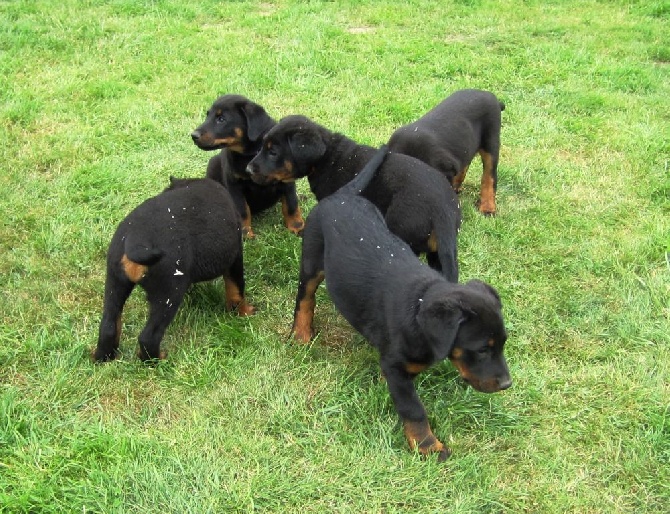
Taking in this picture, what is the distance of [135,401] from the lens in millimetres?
3590

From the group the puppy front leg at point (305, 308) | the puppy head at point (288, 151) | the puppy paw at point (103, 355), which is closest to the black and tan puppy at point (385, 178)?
the puppy head at point (288, 151)

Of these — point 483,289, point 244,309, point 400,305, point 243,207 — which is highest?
point 483,289

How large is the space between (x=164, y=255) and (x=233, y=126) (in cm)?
182

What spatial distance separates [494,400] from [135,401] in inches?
74.6

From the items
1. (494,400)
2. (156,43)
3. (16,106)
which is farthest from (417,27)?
(494,400)

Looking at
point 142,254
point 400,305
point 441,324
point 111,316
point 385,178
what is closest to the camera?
point 441,324

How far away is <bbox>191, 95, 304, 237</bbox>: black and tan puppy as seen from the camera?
5.10m

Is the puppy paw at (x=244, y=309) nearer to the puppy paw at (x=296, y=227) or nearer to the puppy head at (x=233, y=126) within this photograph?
the puppy paw at (x=296, y=227)

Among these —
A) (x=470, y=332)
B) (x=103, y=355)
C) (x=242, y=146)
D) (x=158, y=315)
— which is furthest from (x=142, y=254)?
(x=242, y=146)

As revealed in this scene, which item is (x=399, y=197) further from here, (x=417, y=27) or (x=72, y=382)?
(x=417, y=27)

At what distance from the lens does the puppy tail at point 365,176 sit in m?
4.14

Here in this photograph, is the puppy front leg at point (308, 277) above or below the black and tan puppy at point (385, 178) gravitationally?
below

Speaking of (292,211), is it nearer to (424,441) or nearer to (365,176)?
(365,176)

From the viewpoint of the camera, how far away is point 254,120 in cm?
510
